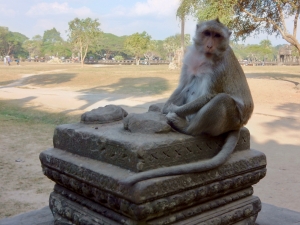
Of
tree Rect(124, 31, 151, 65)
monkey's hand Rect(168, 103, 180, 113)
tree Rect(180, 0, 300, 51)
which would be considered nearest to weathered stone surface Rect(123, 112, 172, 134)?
monkey's hand Rect(168, 103, 180, 113)

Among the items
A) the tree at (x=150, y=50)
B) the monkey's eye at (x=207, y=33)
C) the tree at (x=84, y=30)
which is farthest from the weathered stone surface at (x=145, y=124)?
the tree at (x=150, y=50)

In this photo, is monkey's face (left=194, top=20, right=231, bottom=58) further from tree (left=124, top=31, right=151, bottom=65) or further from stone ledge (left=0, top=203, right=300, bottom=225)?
tree (left=124, top=31, right=151, bottom=65)

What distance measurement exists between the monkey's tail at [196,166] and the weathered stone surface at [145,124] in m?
0.29

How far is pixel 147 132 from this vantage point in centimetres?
245

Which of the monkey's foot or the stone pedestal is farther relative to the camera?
the monkey's foot

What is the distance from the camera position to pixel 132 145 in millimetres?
2219

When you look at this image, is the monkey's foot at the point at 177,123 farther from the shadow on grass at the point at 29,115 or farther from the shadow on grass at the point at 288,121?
the shadow on grass at the point at 29,115

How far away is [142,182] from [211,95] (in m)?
0.90

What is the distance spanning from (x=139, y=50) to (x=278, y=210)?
62.7 meters

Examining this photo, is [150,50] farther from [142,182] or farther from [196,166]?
[142,182]

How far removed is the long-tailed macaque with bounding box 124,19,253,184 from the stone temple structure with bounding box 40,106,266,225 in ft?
0.24

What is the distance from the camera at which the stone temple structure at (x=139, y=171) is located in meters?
2.19

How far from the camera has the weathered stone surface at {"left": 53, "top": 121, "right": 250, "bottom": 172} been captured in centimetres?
222

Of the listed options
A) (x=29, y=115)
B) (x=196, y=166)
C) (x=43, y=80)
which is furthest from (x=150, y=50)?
(x=196, y=166)
